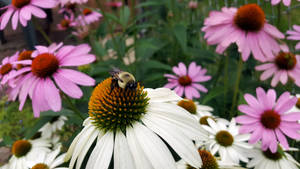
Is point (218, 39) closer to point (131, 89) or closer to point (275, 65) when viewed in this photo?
point (275, 65)

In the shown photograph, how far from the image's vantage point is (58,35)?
1.88 metres

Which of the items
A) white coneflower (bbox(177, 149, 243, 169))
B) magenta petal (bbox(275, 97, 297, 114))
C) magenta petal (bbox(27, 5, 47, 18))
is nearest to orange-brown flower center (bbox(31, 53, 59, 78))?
magenta petal (bbox(27, 5, 47, 18))

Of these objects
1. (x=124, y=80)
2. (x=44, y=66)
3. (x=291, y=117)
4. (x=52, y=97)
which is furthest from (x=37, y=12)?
(x=291, y=117)

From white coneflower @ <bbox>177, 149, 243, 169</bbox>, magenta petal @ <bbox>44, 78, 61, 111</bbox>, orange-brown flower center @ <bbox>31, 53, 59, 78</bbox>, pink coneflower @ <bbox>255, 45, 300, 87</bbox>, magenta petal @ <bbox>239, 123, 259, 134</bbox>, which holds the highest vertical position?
orange-brown flower center @ <bbox>31, 53, 59, 78</bbox>

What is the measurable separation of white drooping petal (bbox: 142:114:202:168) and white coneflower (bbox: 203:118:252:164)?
1.42 ft

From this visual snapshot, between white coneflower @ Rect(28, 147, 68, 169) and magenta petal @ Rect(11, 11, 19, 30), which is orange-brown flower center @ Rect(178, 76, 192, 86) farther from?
magenta petal @ Rect(11, 11, 19, 30)

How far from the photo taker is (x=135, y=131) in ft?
1.72

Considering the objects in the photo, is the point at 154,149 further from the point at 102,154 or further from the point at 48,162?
the point at 48,162

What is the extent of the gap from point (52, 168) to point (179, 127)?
2.10 feet

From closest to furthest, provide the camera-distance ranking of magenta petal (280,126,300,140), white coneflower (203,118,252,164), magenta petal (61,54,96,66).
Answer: magenta petal (61,54,96,66) → magenta petal (280,126,300,140) → white coneflower (203,118,252,164)

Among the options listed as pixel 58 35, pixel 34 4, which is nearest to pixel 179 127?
pixel 34 4

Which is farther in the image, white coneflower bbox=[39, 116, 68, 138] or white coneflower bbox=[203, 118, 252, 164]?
white coneflower bbox=[39, 116, 68, 138]

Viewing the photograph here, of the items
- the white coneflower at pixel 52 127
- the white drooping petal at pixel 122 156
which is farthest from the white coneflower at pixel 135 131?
the white coneflower at pixel 52 127

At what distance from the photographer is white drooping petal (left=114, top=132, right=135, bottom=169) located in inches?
18.2
